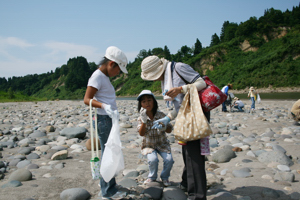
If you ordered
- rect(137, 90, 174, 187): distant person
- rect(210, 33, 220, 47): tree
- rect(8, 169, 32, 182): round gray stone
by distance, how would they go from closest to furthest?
rect(137, 90, 174, 187): distant person, rect(8, 169, 32, 182): round gray stone, rect(210, 33, 220, 47): tree

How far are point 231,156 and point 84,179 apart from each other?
8.28 feet

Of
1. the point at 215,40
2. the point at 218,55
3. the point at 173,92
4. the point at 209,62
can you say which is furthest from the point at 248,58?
the point at 173,92

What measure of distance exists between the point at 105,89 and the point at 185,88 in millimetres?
909

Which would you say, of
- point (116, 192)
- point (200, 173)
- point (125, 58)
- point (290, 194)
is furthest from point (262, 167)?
point (125, 58)

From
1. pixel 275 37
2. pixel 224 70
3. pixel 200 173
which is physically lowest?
pixel 200 173

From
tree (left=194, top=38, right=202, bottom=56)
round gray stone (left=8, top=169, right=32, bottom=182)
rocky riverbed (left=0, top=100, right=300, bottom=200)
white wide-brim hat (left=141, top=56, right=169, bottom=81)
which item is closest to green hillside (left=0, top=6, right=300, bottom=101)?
tree (left=194, top=38, right=202, bottom=56)

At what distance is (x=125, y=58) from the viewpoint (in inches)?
95.0

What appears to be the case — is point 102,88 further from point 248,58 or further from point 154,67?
point 248,58

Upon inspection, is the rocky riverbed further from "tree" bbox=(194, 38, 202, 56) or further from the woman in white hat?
"tree" bbox=(194, 38, 202, 56)

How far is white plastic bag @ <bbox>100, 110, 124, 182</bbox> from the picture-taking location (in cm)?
212

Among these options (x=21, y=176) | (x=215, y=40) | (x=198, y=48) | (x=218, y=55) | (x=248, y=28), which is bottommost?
(x=21, y=176)

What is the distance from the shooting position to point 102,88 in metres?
2.41

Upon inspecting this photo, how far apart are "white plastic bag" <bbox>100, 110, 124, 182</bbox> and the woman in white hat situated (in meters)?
0.46

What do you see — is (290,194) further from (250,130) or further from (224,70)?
(224,70)
